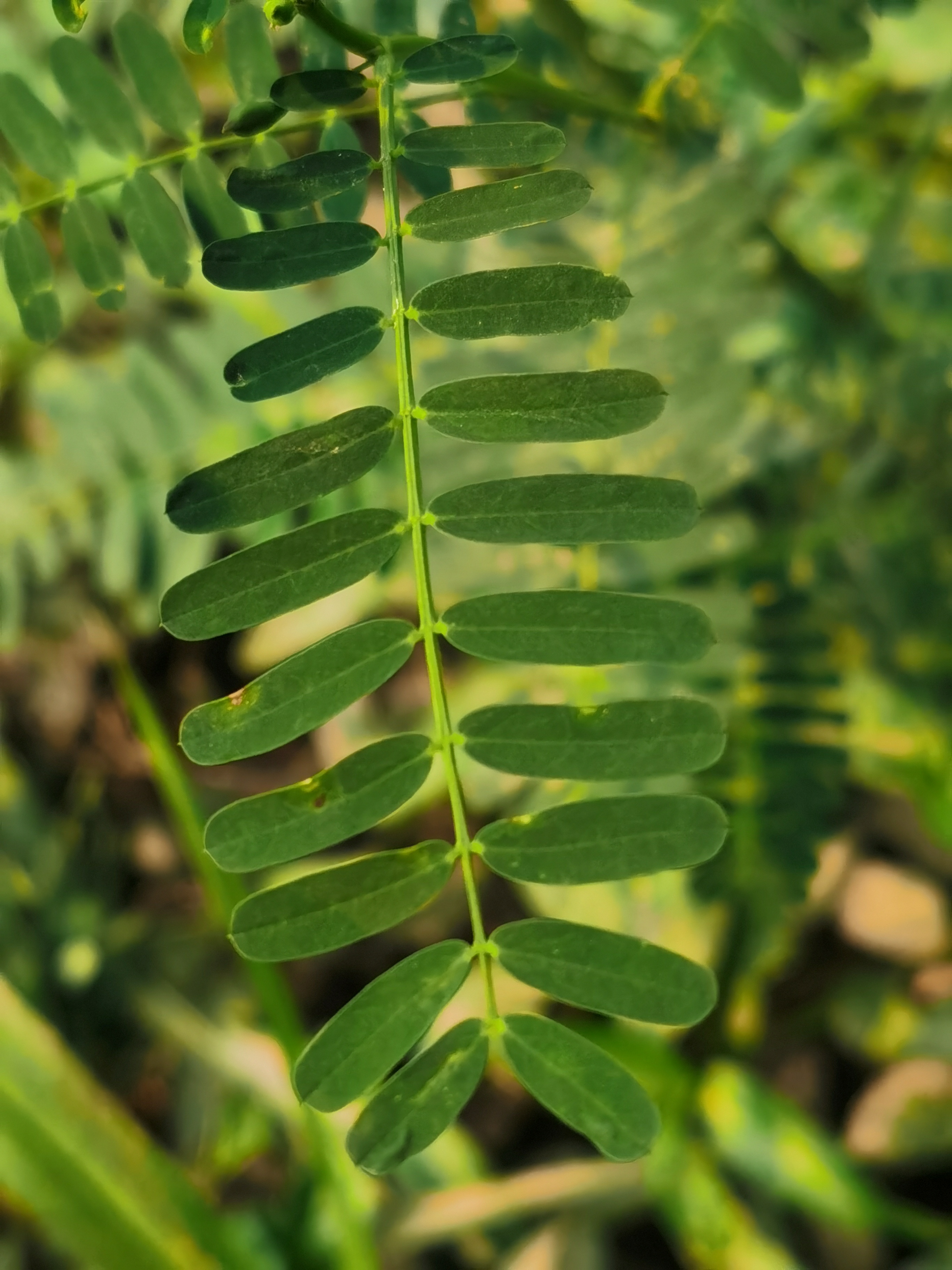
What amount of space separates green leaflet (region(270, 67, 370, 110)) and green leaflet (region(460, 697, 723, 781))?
0.32 m

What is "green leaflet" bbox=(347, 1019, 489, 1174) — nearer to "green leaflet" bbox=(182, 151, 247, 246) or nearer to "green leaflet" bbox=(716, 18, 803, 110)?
"green leaflet" bbox=(182, 151, 247, 246)

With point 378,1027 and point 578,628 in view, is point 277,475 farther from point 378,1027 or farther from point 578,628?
point 378,1027

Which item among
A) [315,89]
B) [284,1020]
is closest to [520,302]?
[315,89]

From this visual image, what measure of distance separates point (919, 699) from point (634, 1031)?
1.79ft

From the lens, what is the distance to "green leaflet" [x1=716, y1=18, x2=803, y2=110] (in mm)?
797

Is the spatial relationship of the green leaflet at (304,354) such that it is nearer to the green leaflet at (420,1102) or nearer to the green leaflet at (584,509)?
the green leaflet at (584,509)

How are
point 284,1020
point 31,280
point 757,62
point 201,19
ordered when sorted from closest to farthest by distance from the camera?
1. point 201,19
2. point 31,280
3. point 757,62
4. point 284,1020

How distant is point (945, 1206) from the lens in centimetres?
142

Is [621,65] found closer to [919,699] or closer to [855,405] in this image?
[855,405]

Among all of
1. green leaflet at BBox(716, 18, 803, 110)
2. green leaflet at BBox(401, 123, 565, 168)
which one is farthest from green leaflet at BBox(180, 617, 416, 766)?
green leaflet at BBox(716, 18, 803, 110)

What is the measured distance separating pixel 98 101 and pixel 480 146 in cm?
29

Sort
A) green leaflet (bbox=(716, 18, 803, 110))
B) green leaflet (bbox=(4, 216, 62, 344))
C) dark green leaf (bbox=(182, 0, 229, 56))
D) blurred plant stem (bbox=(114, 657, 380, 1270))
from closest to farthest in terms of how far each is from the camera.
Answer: dark green leaf (bbox=(182, 0, 229, 56)) → green leaflet (bbox=(4, 216, 62, 344)) → green leaflet (bbox=(716, 18, 803, 110)) → blurred plant stem (bbox=(114, 657, 380, 1270))

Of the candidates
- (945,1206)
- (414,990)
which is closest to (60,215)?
(414,990)

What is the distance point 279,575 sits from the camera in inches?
21.6
